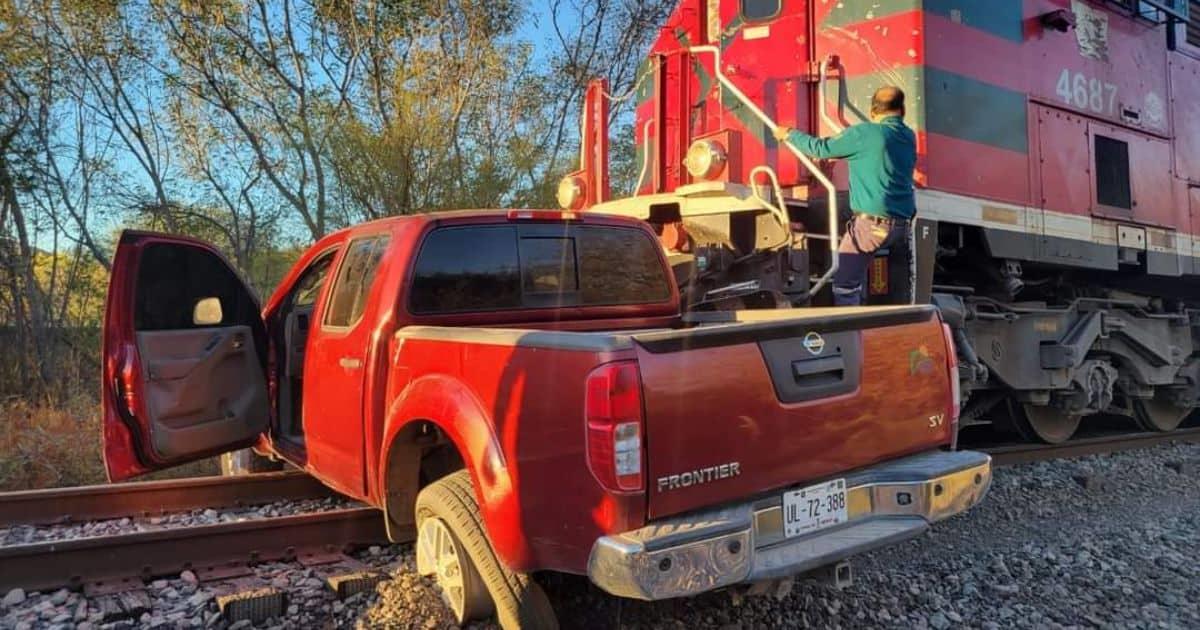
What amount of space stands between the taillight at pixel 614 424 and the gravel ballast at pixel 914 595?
41.6 inches

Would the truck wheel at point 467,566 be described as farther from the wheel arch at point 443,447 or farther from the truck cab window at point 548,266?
the truck cab window at point 548,266

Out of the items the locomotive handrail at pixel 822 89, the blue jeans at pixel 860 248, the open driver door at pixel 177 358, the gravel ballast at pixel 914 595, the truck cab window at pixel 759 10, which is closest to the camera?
the gravel ballast at pixel 914 595

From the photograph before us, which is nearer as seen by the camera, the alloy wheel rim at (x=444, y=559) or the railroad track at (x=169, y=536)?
the alloy wheel rim at (x=444, y=559)

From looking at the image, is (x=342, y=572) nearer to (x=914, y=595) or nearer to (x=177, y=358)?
(x=177, y=358)

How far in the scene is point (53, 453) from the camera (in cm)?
662

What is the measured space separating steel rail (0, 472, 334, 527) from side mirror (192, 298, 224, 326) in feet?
3.46

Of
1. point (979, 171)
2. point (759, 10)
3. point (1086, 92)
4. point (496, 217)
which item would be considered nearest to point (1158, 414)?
point (1086, 92)

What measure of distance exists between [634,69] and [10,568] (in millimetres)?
13338

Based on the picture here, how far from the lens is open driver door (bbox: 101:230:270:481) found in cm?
444

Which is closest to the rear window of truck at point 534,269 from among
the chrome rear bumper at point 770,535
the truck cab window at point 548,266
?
the truck cab window at point 548,266

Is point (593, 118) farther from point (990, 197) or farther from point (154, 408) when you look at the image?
point (154, 408)

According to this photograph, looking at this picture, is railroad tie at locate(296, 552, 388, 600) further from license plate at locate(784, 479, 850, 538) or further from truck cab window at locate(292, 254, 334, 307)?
license plate at locate(784, 479, 850, 538)

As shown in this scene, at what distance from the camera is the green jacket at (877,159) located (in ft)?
17.0

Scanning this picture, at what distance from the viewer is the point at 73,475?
20.9ft
